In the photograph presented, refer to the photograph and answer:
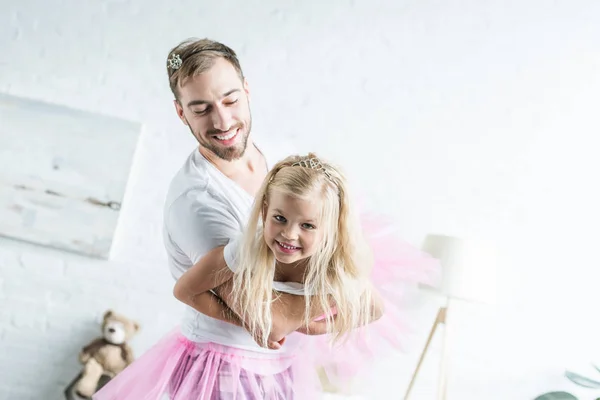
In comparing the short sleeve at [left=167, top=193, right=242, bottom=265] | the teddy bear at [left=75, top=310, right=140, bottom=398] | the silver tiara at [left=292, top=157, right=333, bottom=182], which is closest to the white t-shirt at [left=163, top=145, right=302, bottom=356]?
the short sleeve at [left=167, top=193, right=242, bottom=265]

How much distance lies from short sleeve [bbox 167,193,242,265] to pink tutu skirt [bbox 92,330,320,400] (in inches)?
9.6

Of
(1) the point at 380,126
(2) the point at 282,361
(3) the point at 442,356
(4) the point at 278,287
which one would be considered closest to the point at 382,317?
(2) the point at 282,361

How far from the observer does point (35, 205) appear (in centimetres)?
279

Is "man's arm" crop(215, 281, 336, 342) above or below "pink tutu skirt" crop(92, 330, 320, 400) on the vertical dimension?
above

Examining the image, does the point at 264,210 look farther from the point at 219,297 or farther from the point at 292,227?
the point at 219,297

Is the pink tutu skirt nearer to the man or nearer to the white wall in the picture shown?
the man

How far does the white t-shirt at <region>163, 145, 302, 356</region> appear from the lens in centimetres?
147

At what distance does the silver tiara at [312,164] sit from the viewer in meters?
1.40

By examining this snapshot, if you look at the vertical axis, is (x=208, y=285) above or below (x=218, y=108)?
below

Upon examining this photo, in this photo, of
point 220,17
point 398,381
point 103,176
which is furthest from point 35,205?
point 398,381

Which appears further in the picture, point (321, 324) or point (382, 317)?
point (382, 317)

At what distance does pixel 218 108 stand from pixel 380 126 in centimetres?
143

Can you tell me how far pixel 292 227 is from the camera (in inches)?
53.7

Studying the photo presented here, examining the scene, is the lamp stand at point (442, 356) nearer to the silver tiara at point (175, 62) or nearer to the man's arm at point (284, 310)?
the man's arm at point (284, 310)
